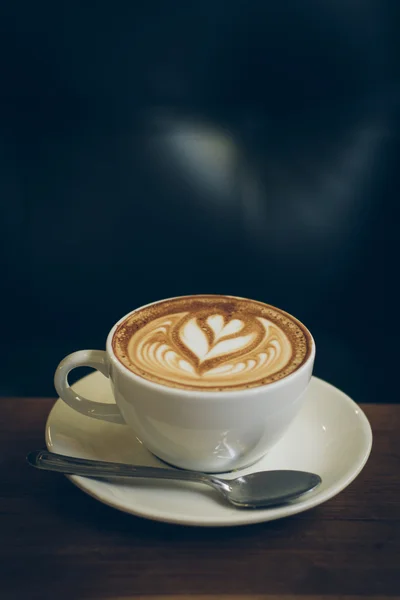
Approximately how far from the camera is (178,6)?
93cm

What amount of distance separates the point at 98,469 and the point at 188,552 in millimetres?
108

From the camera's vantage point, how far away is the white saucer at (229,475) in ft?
1.65

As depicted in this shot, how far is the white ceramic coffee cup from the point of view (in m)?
0.51

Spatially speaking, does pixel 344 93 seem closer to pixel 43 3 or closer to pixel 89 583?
pixel 43 3

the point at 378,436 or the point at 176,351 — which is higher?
the point at 176,351

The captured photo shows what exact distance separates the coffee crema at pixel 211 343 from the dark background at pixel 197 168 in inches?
15.3

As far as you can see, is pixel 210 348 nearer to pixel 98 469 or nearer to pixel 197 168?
pixel 98 469

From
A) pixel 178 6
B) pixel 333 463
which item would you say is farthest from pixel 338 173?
pixel 333 463

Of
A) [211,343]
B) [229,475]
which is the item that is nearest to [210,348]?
[211,343]

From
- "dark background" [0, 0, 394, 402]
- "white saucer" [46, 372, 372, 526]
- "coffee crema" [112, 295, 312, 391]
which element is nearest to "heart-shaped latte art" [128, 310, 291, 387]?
"coffee crema" [112, 295, 312, 391]

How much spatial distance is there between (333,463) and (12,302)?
698 mm

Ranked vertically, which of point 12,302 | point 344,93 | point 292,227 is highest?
point 344,93

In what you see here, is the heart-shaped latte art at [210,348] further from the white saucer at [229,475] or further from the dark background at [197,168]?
the dark background at [197,168]

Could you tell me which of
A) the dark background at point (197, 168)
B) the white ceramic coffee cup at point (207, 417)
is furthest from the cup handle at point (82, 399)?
the dark background at point (197, 168)
